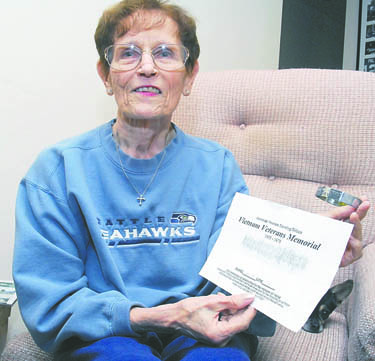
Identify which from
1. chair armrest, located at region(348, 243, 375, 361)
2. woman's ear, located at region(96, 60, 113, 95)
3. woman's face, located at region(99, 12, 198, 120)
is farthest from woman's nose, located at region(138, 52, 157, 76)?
chair armrest, located at region(348, 243, 375, 361)

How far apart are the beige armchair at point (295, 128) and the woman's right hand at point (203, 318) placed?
478 mm

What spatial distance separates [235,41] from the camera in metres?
1.85

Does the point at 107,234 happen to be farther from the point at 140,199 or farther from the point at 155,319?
the point at 155,319

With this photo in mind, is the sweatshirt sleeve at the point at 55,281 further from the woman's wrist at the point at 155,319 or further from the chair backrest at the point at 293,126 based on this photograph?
the chair backrest at the point at 293,126

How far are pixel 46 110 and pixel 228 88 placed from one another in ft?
1.89

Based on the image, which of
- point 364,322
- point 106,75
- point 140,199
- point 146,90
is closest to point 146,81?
point 146,90

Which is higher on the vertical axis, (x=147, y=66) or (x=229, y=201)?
(x=147, y=66)

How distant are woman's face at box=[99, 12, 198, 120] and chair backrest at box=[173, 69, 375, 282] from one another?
0.41m

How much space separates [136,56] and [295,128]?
22.4 inches

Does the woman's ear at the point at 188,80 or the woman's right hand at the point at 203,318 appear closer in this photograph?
the woman's right hand at the point at 203,318

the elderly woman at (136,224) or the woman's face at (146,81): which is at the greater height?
the woman's face at (146,81)

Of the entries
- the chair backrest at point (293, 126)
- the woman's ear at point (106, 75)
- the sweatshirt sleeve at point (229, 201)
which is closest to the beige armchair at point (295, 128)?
the chair backrest at point (293, 126)

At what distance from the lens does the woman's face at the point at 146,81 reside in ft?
3.16

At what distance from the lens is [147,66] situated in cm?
95
